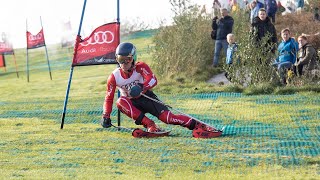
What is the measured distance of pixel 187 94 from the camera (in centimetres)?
1570

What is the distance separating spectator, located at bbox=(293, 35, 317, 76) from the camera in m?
14.5

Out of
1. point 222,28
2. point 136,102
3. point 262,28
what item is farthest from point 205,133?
point 222,28

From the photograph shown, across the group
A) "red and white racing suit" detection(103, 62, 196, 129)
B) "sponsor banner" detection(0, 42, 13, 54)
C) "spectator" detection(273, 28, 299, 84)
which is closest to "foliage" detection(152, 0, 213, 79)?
"spectator" detection(273, 28, 299, 84)

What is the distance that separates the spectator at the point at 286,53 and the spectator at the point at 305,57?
13 cm

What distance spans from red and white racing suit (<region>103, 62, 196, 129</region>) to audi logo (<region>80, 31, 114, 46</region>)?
90cm

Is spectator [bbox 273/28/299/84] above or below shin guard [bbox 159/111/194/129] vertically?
above

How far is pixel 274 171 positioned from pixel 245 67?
8.92 meters

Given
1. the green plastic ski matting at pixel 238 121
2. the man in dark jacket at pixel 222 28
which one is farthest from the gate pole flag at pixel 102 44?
the man in dark jacket at pixel 222 28

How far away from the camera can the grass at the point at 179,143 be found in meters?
6.96

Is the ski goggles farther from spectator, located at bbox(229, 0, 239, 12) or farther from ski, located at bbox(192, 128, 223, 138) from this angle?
spectator, located at bbox(229, 0, 239, 12)

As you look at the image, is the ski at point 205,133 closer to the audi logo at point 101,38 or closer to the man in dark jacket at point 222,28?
the audi logo at point 101,38

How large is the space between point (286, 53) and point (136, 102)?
579cm

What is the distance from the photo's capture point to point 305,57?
→ 47.6ft

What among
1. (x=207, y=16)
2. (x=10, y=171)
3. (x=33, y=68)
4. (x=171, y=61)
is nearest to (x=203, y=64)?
(x=171, y=61)
